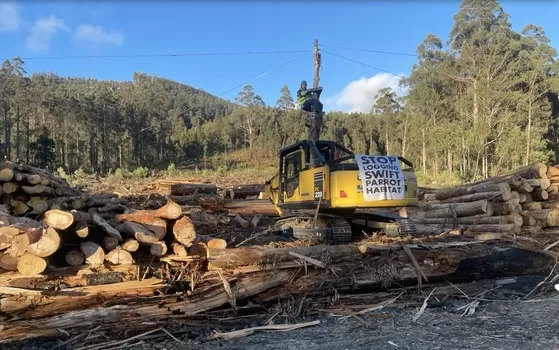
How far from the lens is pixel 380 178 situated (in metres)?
7.80

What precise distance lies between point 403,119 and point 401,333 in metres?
54.5

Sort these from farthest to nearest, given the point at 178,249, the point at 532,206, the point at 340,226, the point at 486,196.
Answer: the point at 532,206 → the point at 486,196 → the point at 340,226 → the point at 178,249

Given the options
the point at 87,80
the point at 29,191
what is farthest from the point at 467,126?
the point at 87,80

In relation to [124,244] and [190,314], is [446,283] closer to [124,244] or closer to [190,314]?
[190,314]

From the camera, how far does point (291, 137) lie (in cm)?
8575

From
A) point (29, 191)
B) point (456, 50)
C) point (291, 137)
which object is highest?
point (456, 50)

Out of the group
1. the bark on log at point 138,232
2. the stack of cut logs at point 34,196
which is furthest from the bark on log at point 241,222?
the bark on log at point 138,232

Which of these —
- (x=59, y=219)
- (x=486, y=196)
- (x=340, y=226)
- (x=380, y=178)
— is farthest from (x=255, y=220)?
(x=59, y=219)

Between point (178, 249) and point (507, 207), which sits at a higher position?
point (507, 207)

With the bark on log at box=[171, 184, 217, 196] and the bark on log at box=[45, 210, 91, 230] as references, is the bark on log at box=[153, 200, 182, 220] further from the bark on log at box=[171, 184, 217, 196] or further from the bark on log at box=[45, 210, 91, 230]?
the bark on log at box=[171, 184, 217, 196]

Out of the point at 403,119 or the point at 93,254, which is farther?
the point at 403,119

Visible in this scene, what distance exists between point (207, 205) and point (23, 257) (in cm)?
821

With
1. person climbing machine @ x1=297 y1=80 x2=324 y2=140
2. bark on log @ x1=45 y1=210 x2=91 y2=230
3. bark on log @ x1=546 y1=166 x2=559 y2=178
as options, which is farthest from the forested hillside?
bark on log @ x1=45 y1=210 x2=91 y2=230

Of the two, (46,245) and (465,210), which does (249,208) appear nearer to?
(465,210)
